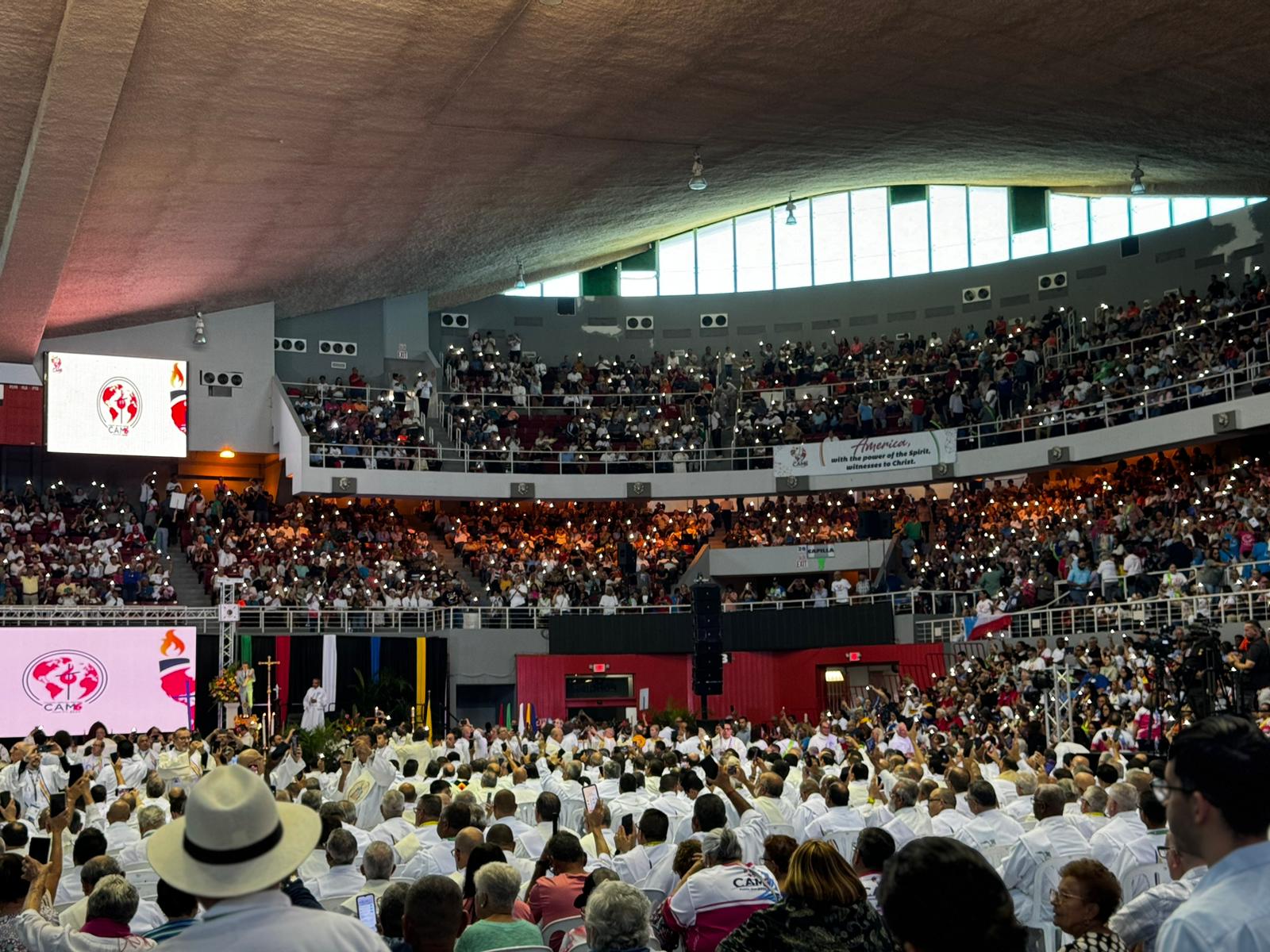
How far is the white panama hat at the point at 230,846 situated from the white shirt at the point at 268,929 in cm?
4

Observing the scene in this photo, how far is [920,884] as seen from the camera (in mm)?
3260

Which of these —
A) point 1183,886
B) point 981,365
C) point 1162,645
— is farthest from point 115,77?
point 981,365

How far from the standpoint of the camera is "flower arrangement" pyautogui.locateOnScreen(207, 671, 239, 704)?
95.8 ft

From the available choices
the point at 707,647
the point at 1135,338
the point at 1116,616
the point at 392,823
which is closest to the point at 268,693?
the point at 707,647

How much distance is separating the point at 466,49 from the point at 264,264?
15.6 metres

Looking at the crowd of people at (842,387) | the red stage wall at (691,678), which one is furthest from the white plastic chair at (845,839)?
the crowd of people at (842,387)

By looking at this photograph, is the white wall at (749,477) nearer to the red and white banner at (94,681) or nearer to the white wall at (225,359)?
the white wall at (225,359)

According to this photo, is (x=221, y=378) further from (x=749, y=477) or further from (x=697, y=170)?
(x=697, y=170)

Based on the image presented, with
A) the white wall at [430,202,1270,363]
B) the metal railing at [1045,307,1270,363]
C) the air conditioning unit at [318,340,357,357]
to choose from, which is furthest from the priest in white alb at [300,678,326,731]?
the metal railing at [1045,307,1270,363]

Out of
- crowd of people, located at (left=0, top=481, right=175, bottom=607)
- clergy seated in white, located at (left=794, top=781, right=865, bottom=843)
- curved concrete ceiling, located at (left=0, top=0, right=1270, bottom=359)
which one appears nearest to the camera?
clergy seated in white, located at (left=794, top=781, right=865, bottom=843)

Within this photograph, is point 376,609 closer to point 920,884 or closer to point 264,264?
point 264,264

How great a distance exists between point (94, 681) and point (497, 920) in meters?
26.2

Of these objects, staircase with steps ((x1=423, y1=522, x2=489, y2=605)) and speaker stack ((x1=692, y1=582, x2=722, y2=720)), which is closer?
speaker stack ((x1=692, y1=582, x2=722, y2=720))

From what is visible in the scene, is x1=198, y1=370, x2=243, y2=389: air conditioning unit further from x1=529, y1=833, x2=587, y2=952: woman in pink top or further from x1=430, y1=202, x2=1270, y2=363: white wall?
x1=529, y1=833, x2=587, y2=952: woman in pink top
